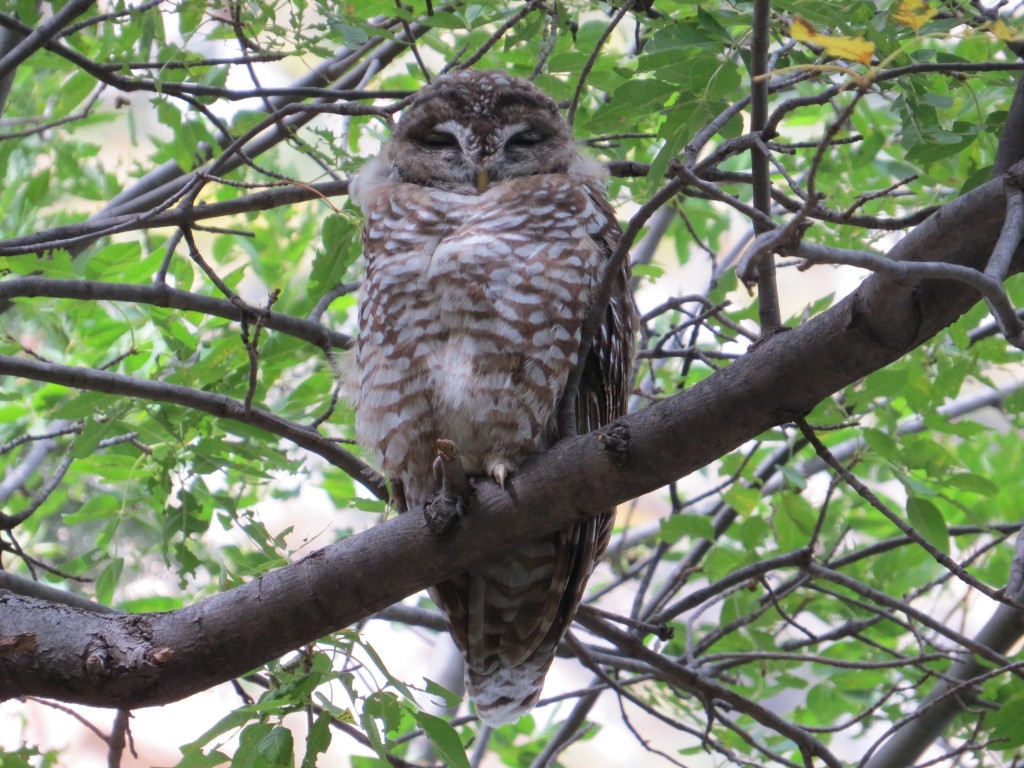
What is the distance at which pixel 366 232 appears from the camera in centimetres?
301

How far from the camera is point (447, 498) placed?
2.19m

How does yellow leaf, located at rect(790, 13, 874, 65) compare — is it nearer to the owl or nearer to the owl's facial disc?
the owl

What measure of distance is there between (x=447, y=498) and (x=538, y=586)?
788 mm

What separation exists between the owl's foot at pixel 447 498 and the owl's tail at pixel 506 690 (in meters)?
1.07

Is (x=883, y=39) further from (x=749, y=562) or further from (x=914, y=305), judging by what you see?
(x=749, y=562)

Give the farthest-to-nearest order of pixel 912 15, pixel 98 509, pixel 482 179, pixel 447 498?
pixel 98 509 → pixel 482 179 → pixel 447 498 → pixel 912 15

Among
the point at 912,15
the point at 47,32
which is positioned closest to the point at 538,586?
the point at 912,15

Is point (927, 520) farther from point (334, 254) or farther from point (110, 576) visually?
point (110, 576)

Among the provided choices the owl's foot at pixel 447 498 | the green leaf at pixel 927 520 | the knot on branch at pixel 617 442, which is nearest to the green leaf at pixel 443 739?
the owl's foot at pixel 447 498

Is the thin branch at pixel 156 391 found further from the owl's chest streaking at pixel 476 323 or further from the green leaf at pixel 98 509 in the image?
the green leaf at pixel 98 509

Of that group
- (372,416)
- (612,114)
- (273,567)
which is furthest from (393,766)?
(612,114)

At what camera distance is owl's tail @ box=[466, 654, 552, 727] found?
310 centimetres

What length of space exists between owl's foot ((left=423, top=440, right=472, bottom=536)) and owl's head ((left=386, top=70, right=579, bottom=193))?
121 cm

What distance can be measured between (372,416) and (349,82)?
5.84 ft
